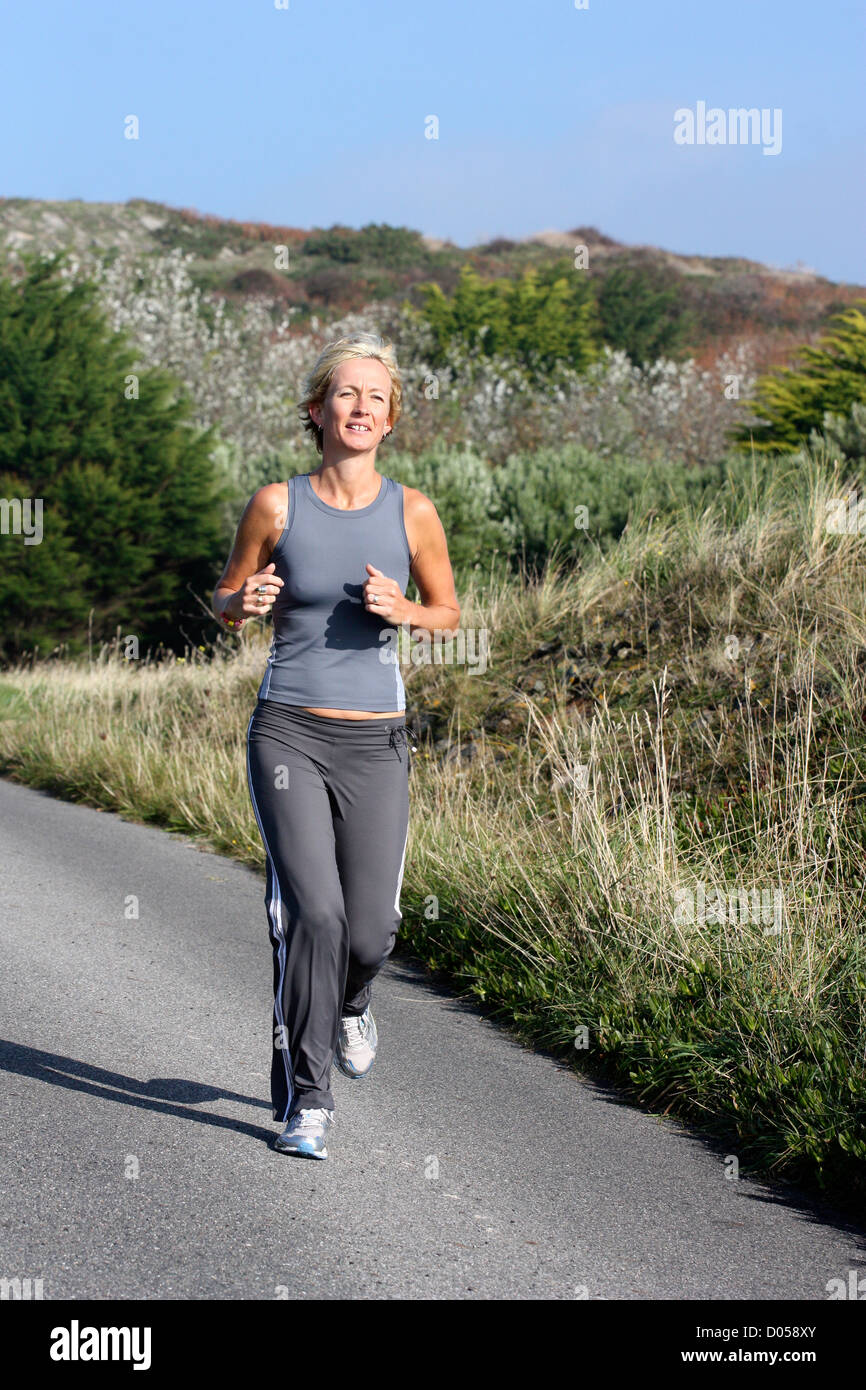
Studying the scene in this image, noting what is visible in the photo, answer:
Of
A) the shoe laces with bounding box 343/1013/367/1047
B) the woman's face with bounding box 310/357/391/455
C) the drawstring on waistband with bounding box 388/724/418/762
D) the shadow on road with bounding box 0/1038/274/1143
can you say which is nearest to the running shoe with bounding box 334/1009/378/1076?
the shoe laces with bounding box 343/1013/367/1047

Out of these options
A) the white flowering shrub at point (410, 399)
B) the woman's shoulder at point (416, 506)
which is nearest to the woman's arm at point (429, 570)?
the woman's shoulder at point (416, 506)

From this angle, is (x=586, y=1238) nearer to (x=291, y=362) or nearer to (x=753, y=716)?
(x=753, y=716)

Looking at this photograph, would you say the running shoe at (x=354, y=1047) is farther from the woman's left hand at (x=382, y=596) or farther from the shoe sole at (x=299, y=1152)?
the woman's left hand at (x=382, y=596)

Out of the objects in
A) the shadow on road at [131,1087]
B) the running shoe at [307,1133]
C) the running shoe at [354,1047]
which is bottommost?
the shadow on road at [131,1087]

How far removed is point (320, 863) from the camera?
3.97 m

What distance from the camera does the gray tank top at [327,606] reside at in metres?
4.03

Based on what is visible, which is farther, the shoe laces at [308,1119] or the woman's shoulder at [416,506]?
the woman's shoulder at [416,506]

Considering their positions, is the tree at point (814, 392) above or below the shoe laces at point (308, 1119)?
above

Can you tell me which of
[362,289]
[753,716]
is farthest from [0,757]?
[362,289]

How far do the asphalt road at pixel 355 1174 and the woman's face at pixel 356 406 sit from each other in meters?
2.17

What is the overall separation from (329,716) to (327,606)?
1.07ft

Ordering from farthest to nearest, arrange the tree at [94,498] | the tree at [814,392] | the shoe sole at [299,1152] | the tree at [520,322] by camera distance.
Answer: the tree at [520,322], the tree at [94,498], the tree at [814,392], the shoe sole at [299,1152]

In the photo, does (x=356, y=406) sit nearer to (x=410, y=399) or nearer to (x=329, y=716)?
(x=329, y=716)

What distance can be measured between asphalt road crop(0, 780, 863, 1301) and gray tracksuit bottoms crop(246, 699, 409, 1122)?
0.39m
